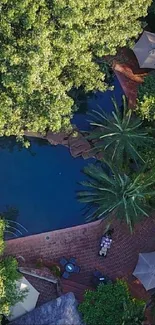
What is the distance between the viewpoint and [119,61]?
25.1 m

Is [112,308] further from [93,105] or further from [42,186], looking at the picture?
[93,105]

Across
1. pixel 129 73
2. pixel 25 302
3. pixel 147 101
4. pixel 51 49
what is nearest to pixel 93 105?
pixel 129 73

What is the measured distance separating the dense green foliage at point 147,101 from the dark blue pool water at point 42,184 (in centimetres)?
259

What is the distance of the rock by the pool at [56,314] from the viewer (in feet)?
69.2

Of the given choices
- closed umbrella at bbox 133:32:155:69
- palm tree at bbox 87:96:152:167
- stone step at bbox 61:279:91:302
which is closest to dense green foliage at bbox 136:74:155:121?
palm tree at bbox 87:96:152:167

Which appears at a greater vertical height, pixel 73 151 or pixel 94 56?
pixel 94 56

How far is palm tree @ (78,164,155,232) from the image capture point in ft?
70.6

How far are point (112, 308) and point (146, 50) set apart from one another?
1255 centimetres

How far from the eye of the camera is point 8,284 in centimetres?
2045

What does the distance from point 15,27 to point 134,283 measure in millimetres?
13316

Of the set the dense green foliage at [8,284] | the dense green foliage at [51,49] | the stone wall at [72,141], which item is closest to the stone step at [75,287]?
the dense green foliage at [8,284]

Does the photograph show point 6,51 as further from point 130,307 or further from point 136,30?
point 130,307

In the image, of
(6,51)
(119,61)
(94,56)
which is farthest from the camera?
(119,61)

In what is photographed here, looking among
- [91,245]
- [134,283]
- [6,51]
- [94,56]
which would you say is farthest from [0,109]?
[134,283]
